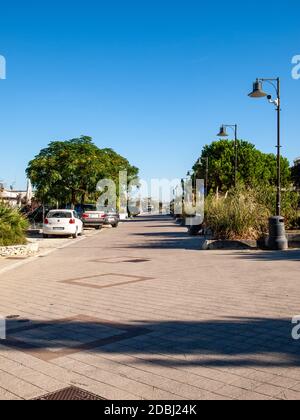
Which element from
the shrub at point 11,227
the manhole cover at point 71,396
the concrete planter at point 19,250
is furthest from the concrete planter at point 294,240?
the manhole cover at point 71,396

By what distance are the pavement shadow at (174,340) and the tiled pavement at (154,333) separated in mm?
11

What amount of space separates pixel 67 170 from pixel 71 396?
28.5 m

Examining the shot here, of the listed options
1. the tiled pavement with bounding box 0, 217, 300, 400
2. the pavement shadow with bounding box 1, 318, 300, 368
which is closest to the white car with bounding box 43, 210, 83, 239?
the tiled pavement with bounding box 0, 217, 300, 400

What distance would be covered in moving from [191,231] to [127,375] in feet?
63.6

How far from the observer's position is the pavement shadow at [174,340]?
4727 mm

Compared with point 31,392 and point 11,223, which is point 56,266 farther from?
point 31,392

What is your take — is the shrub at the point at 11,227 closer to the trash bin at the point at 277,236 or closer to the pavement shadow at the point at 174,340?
the trash bin at the point at 277,236

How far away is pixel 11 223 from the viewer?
1584 cm

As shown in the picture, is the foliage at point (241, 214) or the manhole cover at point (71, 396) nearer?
the manhole cover at point (71, 396)

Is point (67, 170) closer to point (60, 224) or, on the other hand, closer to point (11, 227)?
point (60, 224)

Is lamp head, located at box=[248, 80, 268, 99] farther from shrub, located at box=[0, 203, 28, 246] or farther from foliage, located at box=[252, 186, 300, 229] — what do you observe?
shrub, located at box=[0, 203, 28, 246]

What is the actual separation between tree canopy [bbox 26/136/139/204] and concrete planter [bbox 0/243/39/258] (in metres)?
15.7

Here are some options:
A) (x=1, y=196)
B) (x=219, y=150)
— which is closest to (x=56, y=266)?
(x=1, y=196)

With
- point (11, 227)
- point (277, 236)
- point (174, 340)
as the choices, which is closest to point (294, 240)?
point (277, 236)
